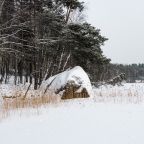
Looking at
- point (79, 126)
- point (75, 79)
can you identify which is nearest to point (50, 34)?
point (75, 79)

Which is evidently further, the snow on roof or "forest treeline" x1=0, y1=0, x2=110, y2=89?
"forest treeline" x1=0, y1=0, x2=110, y2=89

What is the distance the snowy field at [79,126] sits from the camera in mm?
6539

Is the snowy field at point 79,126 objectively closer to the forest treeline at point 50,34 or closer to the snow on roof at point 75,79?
the snow on roof at point 75,79

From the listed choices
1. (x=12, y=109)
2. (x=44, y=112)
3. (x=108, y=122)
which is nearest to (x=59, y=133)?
(x=108, y=122)

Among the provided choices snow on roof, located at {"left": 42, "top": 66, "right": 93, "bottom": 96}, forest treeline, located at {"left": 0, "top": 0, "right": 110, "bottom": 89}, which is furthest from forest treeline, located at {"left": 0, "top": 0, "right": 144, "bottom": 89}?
snow on roof, located at {"left": 42, "top": 66, "right": 93, "bottom": 96}

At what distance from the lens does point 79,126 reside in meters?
7.48

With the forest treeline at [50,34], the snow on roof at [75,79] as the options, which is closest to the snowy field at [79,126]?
the snow on roof at [75,79]

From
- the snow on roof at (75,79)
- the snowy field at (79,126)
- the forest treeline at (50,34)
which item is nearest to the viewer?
the snowy field at (79,126)

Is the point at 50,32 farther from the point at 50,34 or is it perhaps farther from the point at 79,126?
the point at 79,126

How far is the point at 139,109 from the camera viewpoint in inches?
334

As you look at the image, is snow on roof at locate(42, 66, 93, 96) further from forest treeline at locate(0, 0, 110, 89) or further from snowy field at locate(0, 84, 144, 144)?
forest treeline at locate(0, 0, 110, 89)

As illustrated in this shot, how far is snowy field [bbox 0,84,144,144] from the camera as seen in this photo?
21.5 ft

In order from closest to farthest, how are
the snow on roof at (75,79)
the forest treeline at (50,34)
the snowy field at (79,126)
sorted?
the snowy field at (79,126) → the snow on roof at (75,79) → the forest treeline at (50,34)

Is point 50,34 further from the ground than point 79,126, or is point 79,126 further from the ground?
point 50,34
